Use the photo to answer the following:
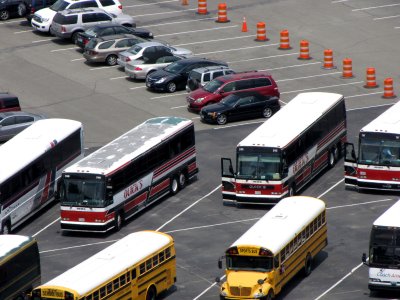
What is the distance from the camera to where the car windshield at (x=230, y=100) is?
6694 cm

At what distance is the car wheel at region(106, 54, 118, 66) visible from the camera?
3034 inches

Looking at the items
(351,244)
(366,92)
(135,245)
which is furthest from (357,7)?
(135,245)

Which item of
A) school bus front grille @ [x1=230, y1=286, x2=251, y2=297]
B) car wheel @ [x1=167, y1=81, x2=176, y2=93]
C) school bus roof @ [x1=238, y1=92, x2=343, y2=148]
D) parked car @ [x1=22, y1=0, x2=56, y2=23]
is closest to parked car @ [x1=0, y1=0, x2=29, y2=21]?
parked car @ [x1=22, y1=0, x2=56, y2=23]

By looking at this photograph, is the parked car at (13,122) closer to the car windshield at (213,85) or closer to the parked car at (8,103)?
the parked car at (8,103)

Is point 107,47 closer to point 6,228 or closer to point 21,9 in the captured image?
point 21,9

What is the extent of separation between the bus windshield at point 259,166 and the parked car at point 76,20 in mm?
26691

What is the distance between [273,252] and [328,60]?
1228 inches

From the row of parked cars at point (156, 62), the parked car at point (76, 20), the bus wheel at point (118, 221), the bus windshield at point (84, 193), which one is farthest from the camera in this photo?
the parked car at point (76, 20)

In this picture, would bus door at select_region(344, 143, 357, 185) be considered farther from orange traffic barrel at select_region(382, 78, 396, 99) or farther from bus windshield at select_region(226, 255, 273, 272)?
bus windshield at select_region(226, 255, 273, 272)

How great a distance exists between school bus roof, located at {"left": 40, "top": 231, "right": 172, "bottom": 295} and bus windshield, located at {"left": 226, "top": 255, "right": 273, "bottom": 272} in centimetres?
256

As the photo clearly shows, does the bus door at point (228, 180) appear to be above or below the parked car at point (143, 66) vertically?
below

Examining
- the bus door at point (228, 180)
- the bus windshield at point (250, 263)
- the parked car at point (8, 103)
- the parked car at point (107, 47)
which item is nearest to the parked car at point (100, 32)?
the parked car at point (107, 47)

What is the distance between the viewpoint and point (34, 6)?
85.8 m

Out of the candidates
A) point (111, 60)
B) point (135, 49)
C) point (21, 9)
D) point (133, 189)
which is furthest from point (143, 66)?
point (133, 189)
